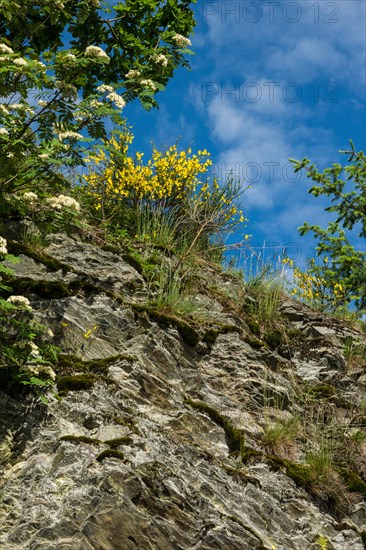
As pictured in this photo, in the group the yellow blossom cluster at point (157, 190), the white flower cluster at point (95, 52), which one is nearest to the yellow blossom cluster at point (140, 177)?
the yellow blossom cluster at point (157, 190)

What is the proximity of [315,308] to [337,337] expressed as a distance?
1089 mm

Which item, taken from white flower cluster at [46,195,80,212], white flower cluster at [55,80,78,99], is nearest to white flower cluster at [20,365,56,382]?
white flower cluster at [46,195,80,212]

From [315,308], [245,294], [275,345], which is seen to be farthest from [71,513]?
[315,308]

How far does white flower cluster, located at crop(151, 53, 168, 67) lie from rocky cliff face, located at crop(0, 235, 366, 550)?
2.30m

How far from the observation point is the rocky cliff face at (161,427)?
11.6 ft

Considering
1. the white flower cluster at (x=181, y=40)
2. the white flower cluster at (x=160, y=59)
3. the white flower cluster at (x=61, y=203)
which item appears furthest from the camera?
the white flower cluster at (x=181, y=40)

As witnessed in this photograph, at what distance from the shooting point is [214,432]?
16.8ft

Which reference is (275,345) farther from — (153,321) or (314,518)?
(314,518)

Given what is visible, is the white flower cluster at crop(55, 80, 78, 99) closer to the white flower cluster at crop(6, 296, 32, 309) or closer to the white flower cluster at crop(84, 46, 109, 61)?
the white flower cluster at crop(84, 46, 109, 61)


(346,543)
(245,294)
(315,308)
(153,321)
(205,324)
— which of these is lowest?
(346,543)

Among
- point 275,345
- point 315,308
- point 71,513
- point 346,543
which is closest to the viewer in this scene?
point 71,513

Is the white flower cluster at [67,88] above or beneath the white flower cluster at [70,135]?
above

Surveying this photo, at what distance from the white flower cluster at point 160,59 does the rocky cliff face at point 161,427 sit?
7.55 feet

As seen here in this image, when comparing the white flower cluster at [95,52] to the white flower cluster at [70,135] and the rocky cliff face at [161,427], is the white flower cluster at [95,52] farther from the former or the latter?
the rocky cliff face at [161,427]
